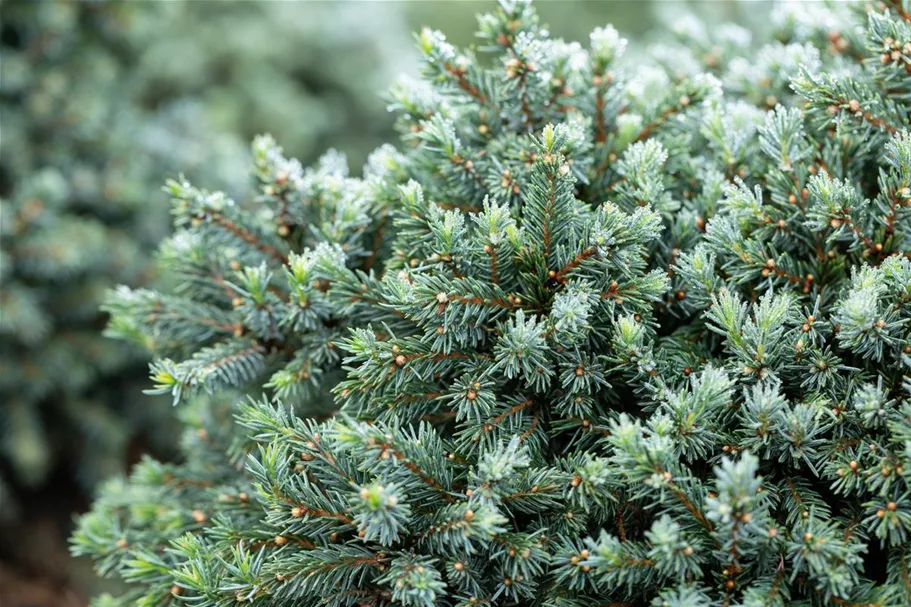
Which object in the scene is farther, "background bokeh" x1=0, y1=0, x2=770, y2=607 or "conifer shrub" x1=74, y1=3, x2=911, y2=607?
"background bokeh" x1=0, y1=0, x2=770, y2=607

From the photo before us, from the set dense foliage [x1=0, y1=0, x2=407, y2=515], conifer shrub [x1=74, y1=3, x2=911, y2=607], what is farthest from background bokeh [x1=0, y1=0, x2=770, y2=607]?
conifer shrub [x1=74, y1=3, x2=911, y2=607]

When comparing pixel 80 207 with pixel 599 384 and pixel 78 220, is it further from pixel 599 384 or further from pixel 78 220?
pixel 599 384

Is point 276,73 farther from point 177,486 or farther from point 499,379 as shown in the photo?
point 499,379

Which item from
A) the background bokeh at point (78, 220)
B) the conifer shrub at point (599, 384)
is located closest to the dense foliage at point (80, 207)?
the background bokeh at point (78, 220)

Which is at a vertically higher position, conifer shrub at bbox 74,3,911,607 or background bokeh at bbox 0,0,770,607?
background bokeh at bbox 0,0,770,607

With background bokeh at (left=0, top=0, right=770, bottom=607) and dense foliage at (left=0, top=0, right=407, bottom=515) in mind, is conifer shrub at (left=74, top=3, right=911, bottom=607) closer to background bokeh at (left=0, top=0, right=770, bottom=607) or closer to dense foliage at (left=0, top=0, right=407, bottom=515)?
background bokeh at (left=0, top=0, right=770, bottom=607)

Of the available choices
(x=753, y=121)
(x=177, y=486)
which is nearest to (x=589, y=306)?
(x=753, y=121)

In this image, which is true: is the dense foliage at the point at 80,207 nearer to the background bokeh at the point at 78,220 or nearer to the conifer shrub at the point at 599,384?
the background bokeh at the point at 78,220
